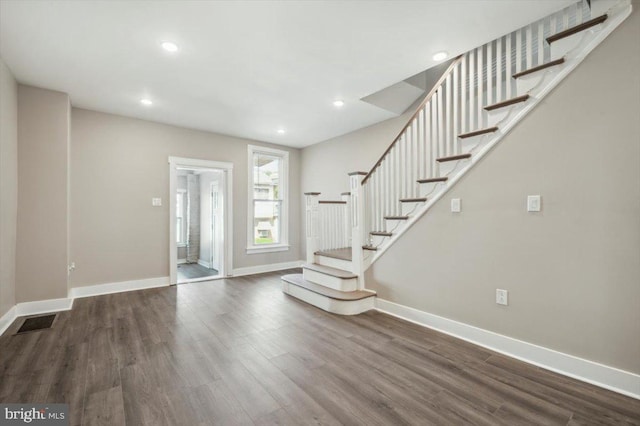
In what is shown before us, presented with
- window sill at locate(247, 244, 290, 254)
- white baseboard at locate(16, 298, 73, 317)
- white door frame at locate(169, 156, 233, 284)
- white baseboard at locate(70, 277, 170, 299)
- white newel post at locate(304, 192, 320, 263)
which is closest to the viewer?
white baseboard at locate(16, 298, 73, 317)

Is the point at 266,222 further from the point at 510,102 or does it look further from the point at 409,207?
the point at 510,102

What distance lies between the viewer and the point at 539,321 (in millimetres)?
2334

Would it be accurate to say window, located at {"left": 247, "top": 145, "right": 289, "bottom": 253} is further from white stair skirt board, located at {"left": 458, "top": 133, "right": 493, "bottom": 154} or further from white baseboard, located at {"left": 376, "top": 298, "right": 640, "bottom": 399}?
white stair skirt board, located at {"left": 458, "top": 133, "right": 493, "bottom": 154}

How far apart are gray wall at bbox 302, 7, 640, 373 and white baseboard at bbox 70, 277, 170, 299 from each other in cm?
449

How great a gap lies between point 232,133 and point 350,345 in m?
4.42

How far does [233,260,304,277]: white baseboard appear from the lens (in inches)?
222

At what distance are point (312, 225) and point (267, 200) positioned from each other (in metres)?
1.92

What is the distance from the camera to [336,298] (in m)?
3.50

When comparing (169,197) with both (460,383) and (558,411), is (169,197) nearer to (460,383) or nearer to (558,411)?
(460,383)

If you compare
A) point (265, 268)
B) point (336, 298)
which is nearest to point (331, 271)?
point (336, 298)

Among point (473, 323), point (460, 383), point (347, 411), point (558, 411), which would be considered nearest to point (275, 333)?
point (347, 411)

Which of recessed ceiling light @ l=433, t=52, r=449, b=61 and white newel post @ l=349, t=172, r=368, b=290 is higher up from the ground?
recessed ceiling light @ l=433, t=52, r=449, b=61

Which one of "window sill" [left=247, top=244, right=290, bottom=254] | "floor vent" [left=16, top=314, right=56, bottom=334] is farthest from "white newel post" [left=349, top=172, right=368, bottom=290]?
"floor vent" [left=16, top=314, right=56, bottom=334]

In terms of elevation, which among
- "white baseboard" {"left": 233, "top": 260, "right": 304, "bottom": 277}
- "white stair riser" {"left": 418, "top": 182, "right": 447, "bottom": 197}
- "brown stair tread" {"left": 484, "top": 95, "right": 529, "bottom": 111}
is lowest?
"white baseboard" {"left": 233, "top": 260, "right": 304, "bottom": 277}
